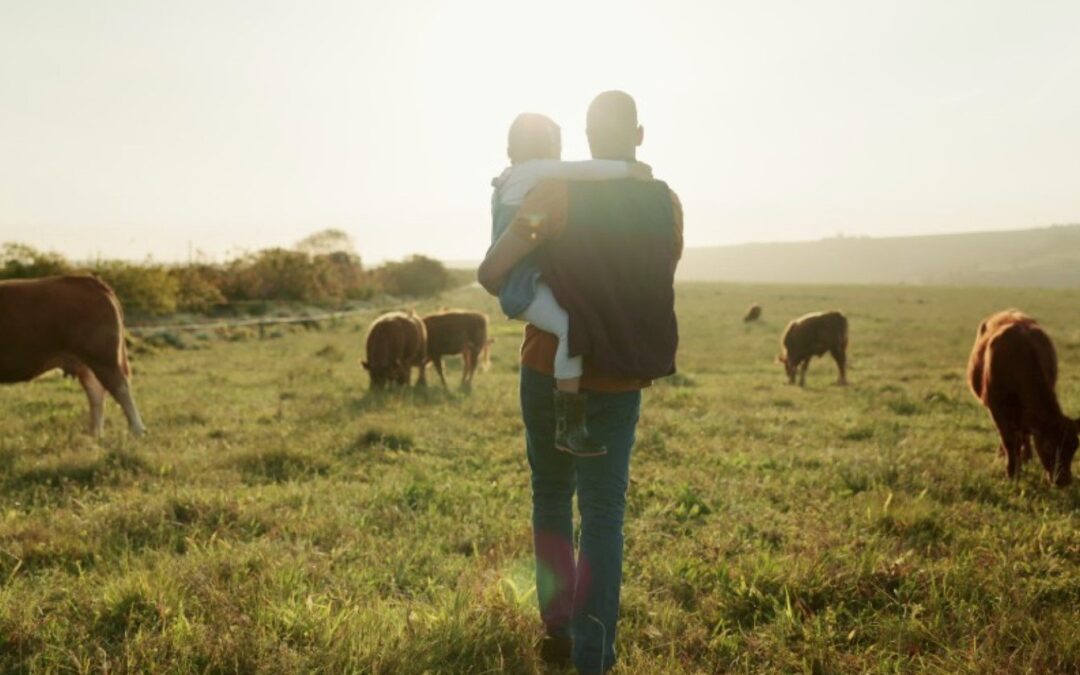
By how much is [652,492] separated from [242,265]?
127ft

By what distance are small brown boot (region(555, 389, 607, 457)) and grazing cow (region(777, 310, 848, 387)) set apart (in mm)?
13953

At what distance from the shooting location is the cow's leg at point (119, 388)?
8.34 m

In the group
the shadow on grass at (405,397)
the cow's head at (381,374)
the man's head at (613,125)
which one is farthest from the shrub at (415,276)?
the man's head at (613,125)

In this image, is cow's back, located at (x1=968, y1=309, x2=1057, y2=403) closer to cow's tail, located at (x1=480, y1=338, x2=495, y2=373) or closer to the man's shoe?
the man's shoe

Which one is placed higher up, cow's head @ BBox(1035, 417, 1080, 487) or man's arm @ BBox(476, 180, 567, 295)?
man's arm @ BBox(476, 180, 567, 295)

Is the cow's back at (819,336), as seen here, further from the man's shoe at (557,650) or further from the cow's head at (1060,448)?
the man's shoe at (557,650)

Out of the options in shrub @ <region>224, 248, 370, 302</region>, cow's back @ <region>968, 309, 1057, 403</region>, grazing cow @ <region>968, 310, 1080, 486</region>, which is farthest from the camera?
shrub @ <region>224, 248, 370, 302</region>

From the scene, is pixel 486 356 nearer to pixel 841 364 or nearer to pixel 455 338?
pixel 455 338

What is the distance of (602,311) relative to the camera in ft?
9.18

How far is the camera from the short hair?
9.58 feet

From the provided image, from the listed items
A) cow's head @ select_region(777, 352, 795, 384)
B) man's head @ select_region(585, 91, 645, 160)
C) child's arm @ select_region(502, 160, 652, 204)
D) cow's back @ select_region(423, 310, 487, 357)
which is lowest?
cow's head @ select_region(777, 352, 795, 384)

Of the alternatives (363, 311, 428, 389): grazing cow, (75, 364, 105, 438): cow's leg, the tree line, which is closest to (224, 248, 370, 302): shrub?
the tree line

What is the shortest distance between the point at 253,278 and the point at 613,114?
131 feet

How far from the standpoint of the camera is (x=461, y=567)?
165 inches
